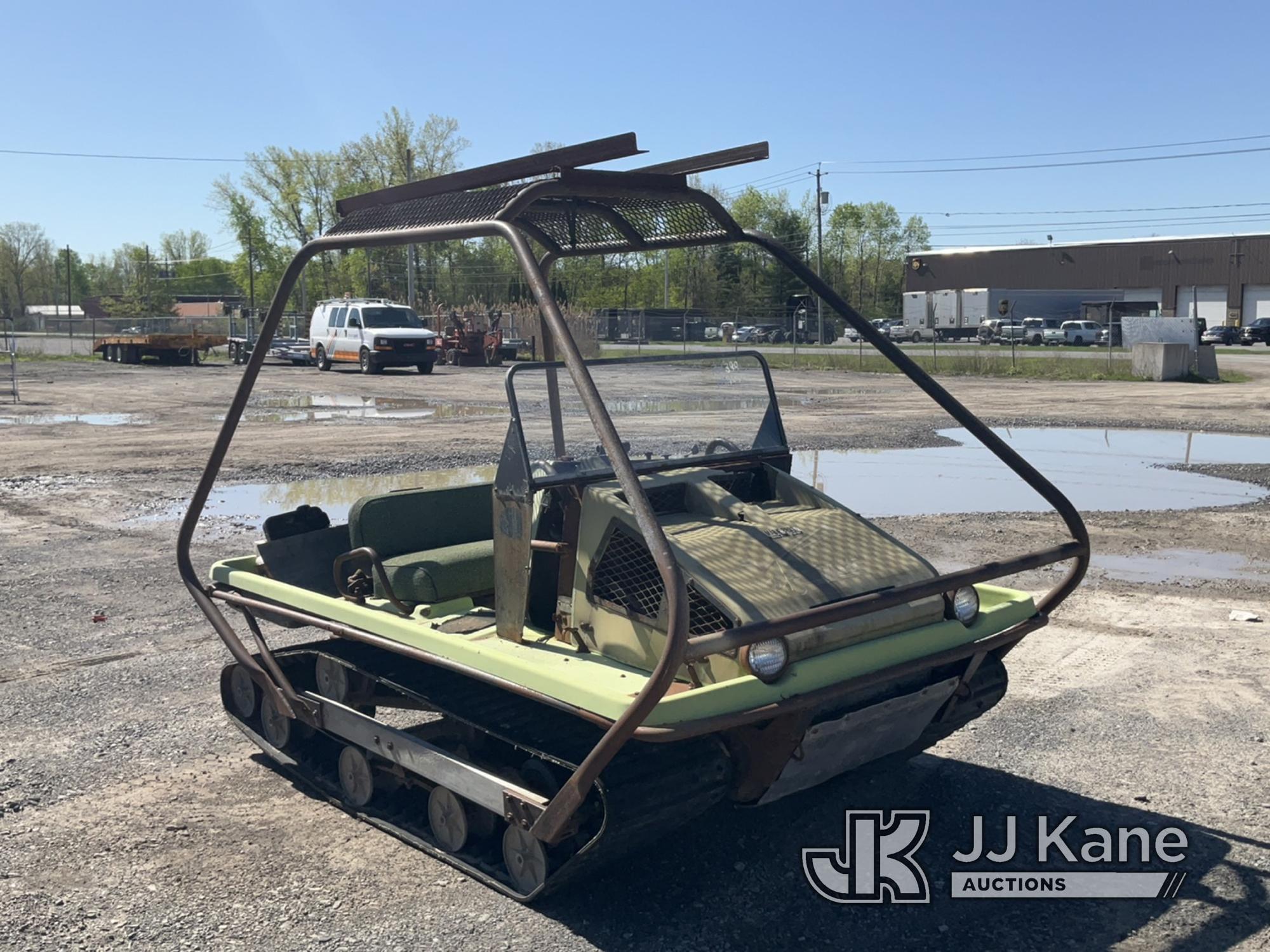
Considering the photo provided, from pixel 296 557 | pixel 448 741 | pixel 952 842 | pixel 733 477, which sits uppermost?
pixel 733 477

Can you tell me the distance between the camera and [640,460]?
488 centimetres

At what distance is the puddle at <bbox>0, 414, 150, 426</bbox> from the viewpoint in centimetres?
2033

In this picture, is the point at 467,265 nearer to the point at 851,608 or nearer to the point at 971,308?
the point at 971,308

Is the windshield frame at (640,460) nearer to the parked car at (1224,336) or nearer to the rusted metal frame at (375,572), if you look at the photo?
the rusted metal frame at (375,572)

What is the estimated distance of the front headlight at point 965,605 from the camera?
4352mm

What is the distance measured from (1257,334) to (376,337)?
154ft

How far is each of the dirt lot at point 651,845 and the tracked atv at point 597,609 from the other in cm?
27

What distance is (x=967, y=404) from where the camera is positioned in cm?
2402

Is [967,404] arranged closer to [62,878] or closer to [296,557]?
[296,557]

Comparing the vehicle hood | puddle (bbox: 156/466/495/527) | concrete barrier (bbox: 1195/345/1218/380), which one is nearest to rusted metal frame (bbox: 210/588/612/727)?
puddle (bbox: 156/466/495/527)

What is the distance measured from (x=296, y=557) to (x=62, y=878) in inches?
71.8

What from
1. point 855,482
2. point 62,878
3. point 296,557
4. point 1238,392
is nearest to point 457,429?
point 855,482

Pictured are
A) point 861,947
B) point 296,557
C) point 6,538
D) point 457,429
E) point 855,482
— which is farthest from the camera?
point 457,429

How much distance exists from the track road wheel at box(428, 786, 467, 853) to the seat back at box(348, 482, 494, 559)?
48.3 inches
